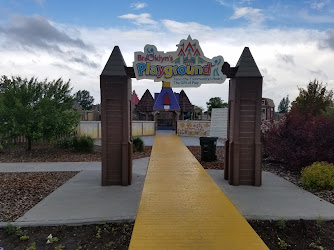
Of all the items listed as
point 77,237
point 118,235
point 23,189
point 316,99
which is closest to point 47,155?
point 23,189

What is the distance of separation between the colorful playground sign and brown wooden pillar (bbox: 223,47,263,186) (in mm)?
448

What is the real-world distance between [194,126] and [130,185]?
670 inches

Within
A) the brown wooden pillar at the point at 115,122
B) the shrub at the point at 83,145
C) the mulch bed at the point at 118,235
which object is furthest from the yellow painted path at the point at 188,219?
the shrub at the point at 83,145

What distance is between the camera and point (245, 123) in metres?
7.65

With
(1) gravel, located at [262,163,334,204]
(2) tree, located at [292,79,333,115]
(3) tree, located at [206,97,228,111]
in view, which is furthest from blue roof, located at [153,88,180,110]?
(3) tree, located at [206,97,228,111]

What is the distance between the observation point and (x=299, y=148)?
9180 millimetres

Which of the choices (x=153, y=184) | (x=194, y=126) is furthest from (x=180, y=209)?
(x=194, y=126)

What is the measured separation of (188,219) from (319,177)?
4.89 meters

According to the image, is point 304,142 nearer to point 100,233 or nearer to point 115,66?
point 115,66

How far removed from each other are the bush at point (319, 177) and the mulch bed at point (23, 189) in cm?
815

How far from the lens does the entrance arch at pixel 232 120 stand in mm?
7469

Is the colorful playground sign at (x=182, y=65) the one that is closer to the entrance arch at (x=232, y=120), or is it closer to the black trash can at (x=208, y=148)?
the entrance arch at (x=232, y=120)

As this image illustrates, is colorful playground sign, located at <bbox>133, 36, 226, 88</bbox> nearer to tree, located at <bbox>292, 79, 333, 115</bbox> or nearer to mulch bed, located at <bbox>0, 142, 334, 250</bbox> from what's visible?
mulch bed, located at <bbox>0, 142, 334, 250</bbox>

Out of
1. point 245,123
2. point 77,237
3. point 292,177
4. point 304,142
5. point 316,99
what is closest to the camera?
point 77,237
